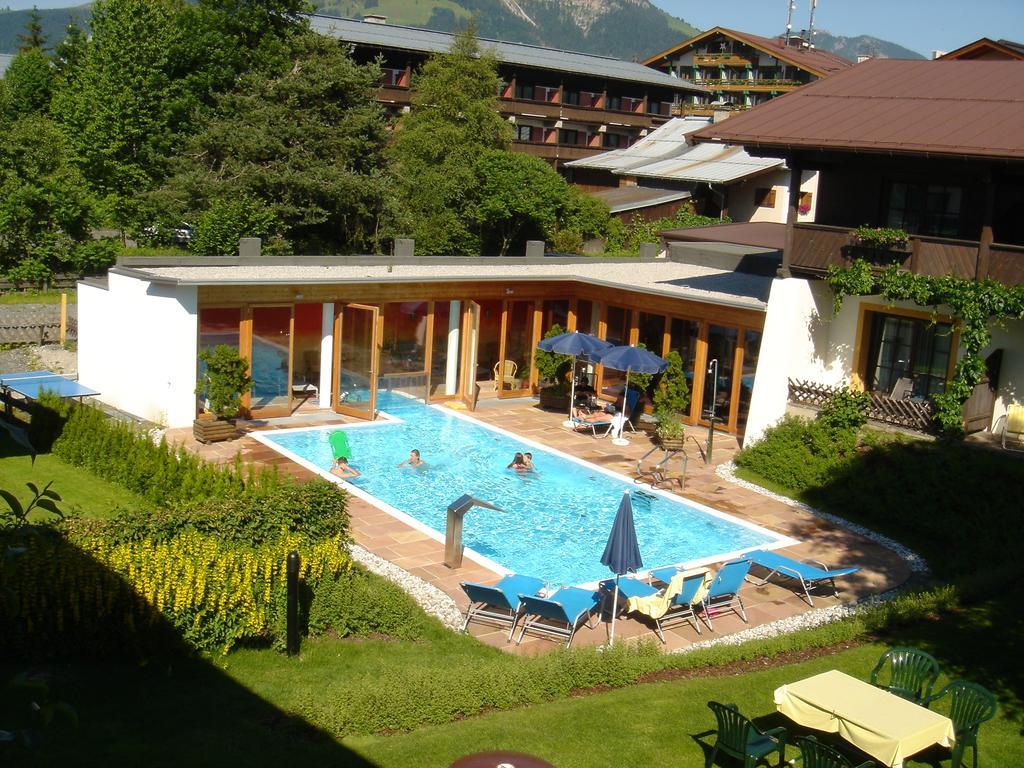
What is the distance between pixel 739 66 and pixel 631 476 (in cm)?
6577

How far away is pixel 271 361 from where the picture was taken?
20.7 meters

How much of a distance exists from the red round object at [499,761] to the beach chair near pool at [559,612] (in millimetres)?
4538

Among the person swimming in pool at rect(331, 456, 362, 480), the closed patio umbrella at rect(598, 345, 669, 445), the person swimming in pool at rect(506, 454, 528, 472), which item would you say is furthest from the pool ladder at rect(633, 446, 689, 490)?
the person swimming in pool at rect(331, 456, 362, 480)

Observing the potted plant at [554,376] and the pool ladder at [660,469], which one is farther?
the potted plant at [554,376]

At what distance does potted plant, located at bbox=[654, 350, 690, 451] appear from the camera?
19969mm

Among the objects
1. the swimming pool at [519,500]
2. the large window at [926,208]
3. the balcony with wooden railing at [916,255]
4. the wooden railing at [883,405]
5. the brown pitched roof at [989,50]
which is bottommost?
the swimming pool at [519,500]

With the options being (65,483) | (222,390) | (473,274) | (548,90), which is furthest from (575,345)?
(548,90)

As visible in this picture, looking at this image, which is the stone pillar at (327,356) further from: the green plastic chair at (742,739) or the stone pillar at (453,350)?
the green plastic chair at (742,739)

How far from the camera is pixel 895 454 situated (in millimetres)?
17375

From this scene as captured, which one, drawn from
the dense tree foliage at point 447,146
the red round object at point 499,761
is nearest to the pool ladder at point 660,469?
the red round object at point 499,761

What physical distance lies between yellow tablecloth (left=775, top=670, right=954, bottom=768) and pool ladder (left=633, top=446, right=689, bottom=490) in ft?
31.4

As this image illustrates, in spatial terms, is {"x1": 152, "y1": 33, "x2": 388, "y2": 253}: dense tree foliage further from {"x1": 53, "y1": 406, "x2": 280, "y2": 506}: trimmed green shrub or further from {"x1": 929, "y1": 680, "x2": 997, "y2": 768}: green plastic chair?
{"x1": 929, "y1": 680, "x2": 997, "y2": 768}: green plastic chair

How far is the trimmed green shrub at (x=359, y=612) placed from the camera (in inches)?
420

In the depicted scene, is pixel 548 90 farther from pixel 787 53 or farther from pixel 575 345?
pixel 575 345
